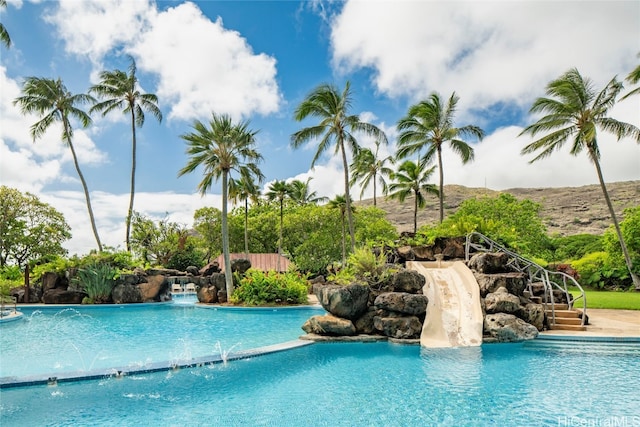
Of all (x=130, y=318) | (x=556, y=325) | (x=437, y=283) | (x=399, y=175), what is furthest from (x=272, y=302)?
(x=399, y=175)

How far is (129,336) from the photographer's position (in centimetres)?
1070

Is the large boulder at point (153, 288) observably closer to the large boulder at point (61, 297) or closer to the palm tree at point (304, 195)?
the large boulder at point (61, 297)

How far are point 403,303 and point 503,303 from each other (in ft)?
7.57

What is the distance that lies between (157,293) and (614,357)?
1788cm

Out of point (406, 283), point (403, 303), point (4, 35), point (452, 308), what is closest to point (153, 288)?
point (4, 35)

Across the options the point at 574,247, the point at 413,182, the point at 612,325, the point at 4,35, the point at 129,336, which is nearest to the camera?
the point at 612,325

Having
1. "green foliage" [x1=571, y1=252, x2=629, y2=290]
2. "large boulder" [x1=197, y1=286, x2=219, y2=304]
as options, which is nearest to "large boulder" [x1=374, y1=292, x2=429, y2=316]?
"large boulder" [x1=197, y1=286, x2=219, y2=304]

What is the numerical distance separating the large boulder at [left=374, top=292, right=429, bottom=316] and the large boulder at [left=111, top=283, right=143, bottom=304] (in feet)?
45.2

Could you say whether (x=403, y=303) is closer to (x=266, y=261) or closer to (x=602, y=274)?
(x=602, y=274)

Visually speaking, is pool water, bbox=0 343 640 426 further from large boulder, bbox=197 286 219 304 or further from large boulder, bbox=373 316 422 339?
large boulder, bbox=197 286 219 304

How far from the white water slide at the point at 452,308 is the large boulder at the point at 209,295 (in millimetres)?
9853

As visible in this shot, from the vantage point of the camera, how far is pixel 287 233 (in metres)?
33.7

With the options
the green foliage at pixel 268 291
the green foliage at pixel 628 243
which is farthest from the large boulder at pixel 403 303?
the green foliage at pixel 628 243

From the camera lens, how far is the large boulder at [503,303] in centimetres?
954
